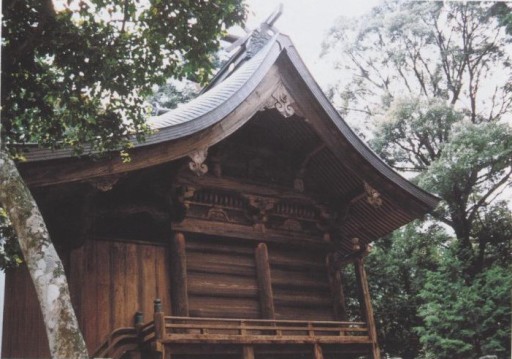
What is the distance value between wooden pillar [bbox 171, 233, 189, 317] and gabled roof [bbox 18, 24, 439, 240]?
72.9 inches

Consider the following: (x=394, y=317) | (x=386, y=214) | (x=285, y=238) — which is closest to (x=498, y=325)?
(x=394, y=317)

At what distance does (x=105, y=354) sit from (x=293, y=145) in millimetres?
5362

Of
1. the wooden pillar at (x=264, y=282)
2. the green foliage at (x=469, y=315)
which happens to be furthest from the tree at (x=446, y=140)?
the wooden pillar at (x=264, y=282)

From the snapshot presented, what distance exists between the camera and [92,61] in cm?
616

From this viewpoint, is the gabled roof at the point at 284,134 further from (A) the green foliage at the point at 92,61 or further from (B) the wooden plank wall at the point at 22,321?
(B) the wooden plank wall at the point at 22,321

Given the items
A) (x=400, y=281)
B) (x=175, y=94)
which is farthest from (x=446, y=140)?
(x=175, y=94)

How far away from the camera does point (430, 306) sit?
16.4 meters

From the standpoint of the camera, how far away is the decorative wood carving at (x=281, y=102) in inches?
377

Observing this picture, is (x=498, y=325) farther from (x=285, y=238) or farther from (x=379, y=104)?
(x=379, y=104)

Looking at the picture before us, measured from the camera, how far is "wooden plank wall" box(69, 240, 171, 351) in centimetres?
855

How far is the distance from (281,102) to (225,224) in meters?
2.43

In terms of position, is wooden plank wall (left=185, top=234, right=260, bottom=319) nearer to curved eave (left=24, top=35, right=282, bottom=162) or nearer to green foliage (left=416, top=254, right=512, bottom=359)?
curved eave (left=24, top=35, right=282, bottom=162)

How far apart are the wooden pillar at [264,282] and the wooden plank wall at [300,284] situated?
42cm

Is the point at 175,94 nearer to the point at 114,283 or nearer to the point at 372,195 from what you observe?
the point at 372,195
